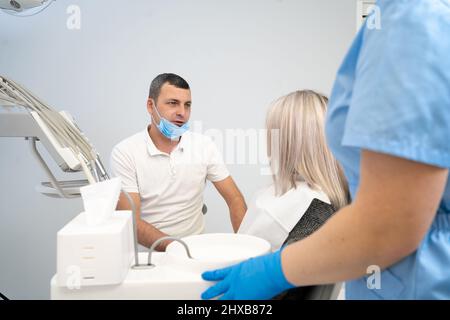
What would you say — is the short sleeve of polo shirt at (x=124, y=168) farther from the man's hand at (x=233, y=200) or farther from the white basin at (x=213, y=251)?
the white basin at (x=213, y=251)

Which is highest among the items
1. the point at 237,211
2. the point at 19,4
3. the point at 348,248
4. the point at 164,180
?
the point at 19,4

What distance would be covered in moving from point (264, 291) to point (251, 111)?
1898 mm

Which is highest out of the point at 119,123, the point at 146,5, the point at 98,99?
the point at 146,5

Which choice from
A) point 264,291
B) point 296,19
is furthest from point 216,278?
point 296,19

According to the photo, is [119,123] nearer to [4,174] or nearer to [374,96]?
[4,174]

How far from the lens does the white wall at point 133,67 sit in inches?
86.7

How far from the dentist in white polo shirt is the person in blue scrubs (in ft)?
4.68

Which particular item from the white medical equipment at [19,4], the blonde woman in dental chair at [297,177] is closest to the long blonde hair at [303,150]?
the blonde woman in dental chair at [297,177]

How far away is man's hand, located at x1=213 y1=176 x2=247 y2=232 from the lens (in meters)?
1.96

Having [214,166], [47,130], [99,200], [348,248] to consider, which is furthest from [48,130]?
[214,166]

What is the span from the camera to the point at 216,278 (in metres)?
0.64

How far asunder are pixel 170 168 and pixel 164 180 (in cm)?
7

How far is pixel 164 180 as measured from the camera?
1908mm

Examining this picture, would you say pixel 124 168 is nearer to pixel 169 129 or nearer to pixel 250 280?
pixel 169 129
